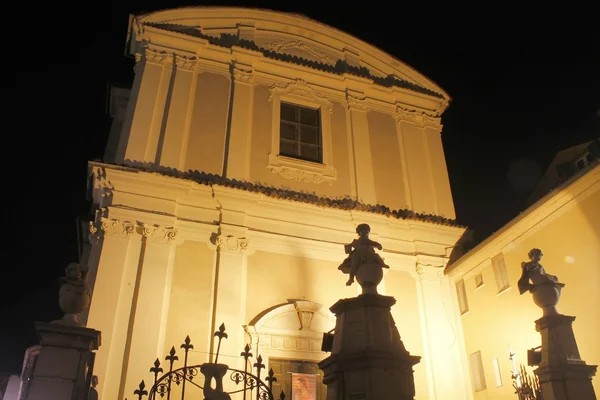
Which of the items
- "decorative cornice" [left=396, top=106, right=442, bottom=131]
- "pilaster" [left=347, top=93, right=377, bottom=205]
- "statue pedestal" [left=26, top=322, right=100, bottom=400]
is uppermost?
"decorative cornice" [left=396, top=106, right=442, bottom=131]

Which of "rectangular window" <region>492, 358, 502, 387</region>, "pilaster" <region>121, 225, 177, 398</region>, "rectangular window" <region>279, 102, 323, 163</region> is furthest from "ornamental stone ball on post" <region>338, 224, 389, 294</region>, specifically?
"rectangular window" <region>279, 102, 323, 163</region>

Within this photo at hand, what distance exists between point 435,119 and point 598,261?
26.1 ft

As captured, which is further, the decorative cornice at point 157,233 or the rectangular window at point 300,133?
the rectangular window at point 300,133

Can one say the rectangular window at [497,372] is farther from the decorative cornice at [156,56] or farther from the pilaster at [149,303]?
the decorative cornice at [156,56]

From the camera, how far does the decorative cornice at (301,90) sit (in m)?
15.3

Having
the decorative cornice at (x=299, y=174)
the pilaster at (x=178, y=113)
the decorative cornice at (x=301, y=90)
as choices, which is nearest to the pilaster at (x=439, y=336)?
the decorative cornice at (x=299, y=174)

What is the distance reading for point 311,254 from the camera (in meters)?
12.7

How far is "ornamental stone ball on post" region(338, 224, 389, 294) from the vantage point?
Result: 22.1 feet

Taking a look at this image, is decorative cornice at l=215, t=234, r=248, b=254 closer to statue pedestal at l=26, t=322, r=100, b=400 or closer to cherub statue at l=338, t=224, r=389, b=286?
cherub statue at l=338, t=224, r=389, b=286

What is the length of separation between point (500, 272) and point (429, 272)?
1820 mm

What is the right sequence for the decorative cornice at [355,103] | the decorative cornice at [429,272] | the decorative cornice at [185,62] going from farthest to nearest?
the decorative cornice at [355,103]
the decorative cornice at [185,62]
the decorative cornice at [429,272]

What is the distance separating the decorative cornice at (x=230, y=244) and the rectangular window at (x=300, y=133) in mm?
3062

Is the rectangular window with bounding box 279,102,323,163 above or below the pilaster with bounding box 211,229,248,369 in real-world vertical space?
above

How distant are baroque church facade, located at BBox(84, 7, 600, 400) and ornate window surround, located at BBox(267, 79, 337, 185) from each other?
0.04 meters
